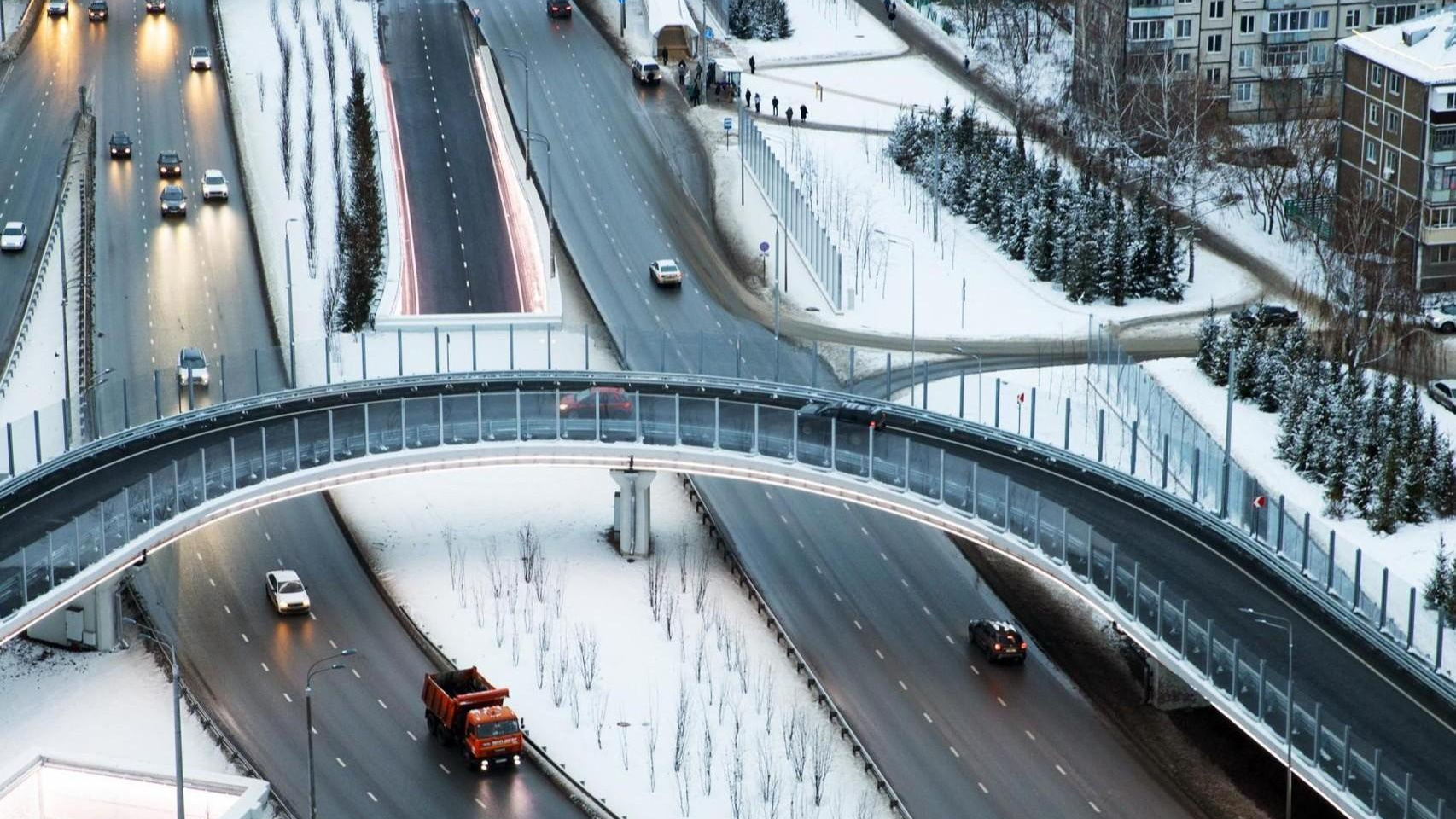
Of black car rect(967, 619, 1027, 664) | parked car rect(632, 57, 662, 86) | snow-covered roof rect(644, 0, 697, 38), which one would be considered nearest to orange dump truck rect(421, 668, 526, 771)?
black car rect(967, 619, 1027, 664)

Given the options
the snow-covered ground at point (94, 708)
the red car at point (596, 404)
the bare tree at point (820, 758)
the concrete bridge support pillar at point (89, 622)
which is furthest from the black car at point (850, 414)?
the concrete bridge support pillar at point (89, 622)

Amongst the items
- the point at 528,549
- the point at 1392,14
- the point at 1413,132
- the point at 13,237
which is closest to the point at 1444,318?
the point at 1413,132

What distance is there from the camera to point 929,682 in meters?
98.4

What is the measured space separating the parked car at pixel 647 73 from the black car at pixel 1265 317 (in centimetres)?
4977

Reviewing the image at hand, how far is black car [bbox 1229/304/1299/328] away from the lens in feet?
415

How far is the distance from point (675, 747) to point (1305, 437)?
116 feet

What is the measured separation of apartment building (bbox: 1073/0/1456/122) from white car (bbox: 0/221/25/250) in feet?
205

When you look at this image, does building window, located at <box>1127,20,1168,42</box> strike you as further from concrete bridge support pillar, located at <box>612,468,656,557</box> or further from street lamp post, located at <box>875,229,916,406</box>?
concrete bridge support pillar, located at <box>612,468,656,557</box>

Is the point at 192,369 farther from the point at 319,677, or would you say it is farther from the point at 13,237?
the point at 13,237

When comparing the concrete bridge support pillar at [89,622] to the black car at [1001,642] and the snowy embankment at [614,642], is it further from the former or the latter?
the black car at [1001,642]

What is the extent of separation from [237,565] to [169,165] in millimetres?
54361

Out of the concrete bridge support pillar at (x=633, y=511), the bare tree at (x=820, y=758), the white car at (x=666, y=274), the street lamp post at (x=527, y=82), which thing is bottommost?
the bare tree at (x=820, y=758)

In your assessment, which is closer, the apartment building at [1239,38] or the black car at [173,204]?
the black car at [173,204]

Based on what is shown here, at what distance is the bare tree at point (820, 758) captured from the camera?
3533 inches
